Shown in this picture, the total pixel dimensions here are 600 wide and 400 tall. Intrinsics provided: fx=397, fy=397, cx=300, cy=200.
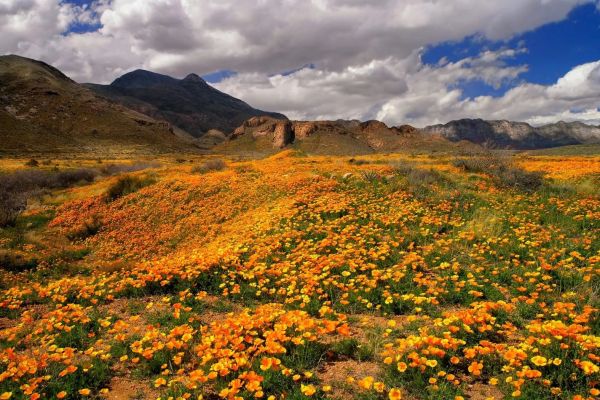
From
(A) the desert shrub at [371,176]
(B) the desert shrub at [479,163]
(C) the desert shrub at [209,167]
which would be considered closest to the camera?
(A) the desert shrub at [371,176]

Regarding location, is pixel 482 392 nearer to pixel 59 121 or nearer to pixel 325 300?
pixel 325 300

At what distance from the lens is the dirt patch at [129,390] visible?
5.13 metres

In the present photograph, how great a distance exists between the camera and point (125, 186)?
22078mm

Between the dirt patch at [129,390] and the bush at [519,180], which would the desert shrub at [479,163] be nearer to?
the bush at [519,180]

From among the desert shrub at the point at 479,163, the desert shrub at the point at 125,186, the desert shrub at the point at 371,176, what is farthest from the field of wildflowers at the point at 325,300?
the desert shrub at the point at 125,186

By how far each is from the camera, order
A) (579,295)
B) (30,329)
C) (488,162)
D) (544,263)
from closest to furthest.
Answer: (579,295)
(30,329)
(544,263)
(488,162)

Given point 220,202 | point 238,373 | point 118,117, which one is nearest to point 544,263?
point 238,373

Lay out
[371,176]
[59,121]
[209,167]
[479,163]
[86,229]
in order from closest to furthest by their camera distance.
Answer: [86,229], [371,176], [479,163], [209,167], [59,121]

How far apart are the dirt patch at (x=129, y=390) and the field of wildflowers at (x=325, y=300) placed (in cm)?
3

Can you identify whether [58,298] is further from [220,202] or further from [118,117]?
[118,117]

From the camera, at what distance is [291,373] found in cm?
513

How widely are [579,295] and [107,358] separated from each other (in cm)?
774

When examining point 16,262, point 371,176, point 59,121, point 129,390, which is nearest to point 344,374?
point 129,390

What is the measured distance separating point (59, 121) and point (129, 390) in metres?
145
